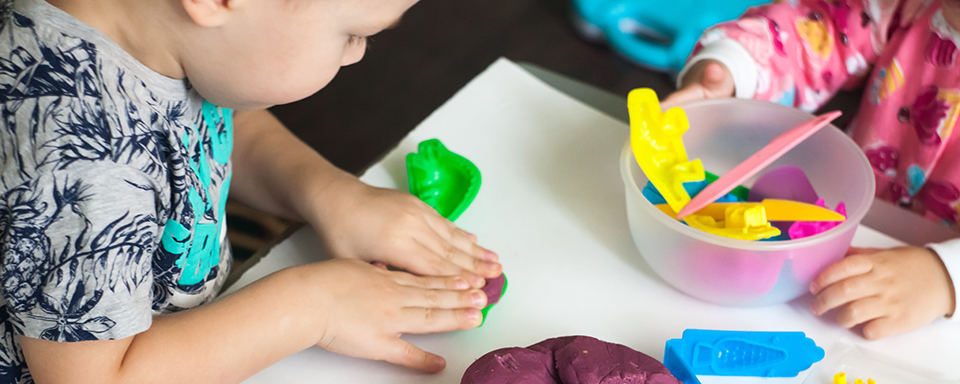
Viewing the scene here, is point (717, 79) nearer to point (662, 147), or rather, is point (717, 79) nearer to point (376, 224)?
point (662, 147)

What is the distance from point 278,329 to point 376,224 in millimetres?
136

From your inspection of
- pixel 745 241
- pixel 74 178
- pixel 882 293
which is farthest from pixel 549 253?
pixel 74 178

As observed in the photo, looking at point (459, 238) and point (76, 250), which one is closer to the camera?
point (76, 250)

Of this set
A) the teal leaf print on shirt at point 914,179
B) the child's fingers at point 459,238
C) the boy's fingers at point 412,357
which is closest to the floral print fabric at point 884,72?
the teal leaf print on shirt at point 914,179

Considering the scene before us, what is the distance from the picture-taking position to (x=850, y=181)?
1.99ft

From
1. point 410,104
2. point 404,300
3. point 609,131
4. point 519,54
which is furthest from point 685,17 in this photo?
point 404,300

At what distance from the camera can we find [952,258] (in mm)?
580

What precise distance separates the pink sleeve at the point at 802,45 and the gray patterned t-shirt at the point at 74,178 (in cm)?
60

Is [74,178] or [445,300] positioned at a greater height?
[74,178]

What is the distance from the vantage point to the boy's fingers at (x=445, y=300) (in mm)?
577

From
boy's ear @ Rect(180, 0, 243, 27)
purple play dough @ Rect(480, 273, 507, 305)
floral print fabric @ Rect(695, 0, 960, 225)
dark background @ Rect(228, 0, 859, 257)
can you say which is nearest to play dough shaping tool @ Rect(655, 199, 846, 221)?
purple play dough @ Rect(480, 273, 507, 305)

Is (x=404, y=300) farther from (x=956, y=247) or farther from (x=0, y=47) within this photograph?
(x=956, y=247)

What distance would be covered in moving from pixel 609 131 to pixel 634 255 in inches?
6.9

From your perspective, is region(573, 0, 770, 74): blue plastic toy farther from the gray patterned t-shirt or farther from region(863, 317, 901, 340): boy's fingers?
the gray patterned t-shirt
